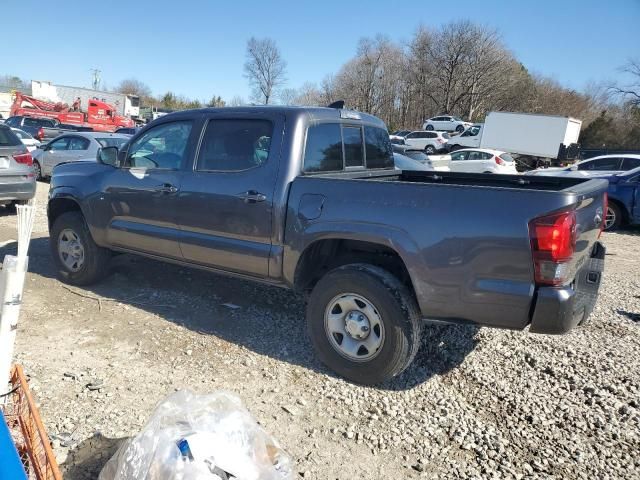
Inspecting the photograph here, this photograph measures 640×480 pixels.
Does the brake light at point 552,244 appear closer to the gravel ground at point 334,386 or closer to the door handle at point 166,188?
the gravel ground at point 334,386

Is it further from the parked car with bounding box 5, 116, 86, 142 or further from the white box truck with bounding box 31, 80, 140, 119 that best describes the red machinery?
the white box truck with bounding box 31, 80, 140, 119

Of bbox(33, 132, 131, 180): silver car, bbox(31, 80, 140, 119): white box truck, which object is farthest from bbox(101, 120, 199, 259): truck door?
bbox(31, 80, 140, 119): white box truck

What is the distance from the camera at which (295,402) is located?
121 inches

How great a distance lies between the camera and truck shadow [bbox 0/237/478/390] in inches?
146

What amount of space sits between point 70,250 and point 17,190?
4.04 m

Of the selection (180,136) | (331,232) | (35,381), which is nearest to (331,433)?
(331,232)

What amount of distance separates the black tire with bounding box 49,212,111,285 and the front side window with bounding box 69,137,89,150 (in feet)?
26.4

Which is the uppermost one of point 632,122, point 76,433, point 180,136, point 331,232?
point 632,122

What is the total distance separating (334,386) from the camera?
3.27m

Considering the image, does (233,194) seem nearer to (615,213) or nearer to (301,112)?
(301,112)

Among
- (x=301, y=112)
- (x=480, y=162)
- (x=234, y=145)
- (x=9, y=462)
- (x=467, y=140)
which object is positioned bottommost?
(x=9, y=462)

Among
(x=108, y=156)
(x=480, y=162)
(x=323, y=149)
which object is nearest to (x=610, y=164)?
(x=480, y=162)

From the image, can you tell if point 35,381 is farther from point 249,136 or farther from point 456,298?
point 456,298

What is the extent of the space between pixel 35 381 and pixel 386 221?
2603mm
